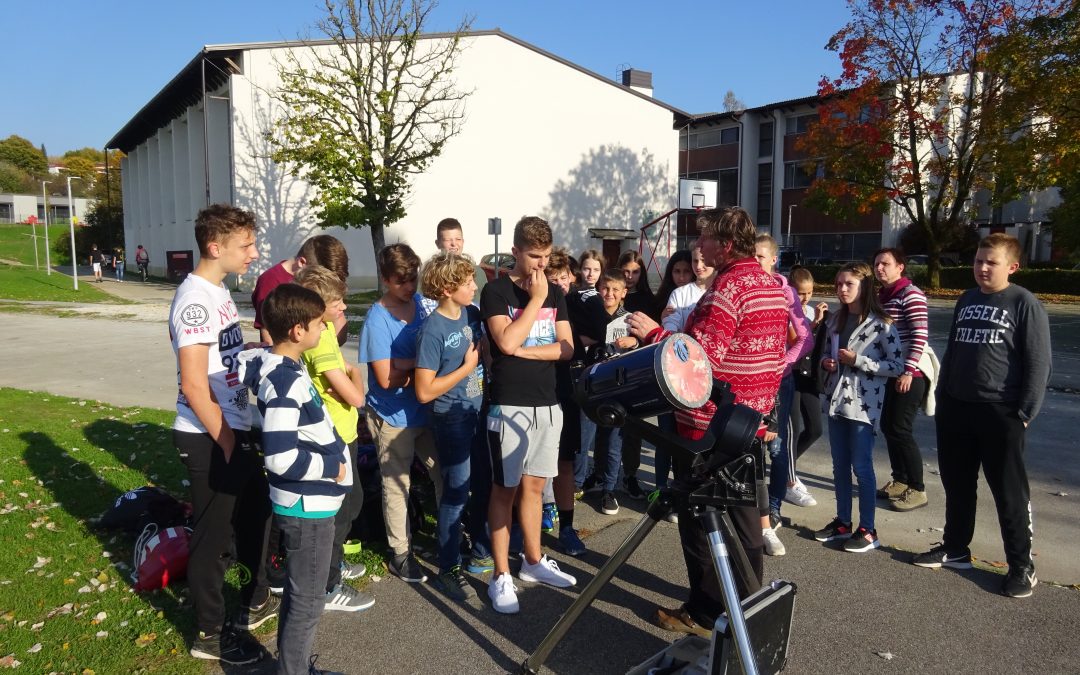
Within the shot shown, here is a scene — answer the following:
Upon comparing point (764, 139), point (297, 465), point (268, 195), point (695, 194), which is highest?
point (764, 139)

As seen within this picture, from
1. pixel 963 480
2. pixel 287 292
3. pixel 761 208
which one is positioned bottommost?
pixel 963 480

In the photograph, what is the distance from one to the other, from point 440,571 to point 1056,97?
23.7 m

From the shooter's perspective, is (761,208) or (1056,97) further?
(761,208)

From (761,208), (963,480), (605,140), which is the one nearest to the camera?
(963,480)

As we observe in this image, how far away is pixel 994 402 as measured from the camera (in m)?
4.04

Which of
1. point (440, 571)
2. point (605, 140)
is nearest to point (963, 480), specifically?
point (440, 571)

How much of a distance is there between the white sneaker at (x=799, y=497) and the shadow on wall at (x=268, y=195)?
80.6ft

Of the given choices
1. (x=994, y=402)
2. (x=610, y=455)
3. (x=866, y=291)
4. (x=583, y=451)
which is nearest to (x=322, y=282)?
(x=583, y=451)

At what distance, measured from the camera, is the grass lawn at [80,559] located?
10.8ft

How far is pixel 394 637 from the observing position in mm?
3488

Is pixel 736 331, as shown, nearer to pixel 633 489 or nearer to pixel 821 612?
pixel 821 612

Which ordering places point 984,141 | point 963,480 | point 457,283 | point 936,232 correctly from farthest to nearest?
1. point 936,232
2. point 984,141
3. point 963,480
4. point 457,283

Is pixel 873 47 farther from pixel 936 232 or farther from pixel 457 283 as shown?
pixel 457 283

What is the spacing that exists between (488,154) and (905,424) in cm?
2632
